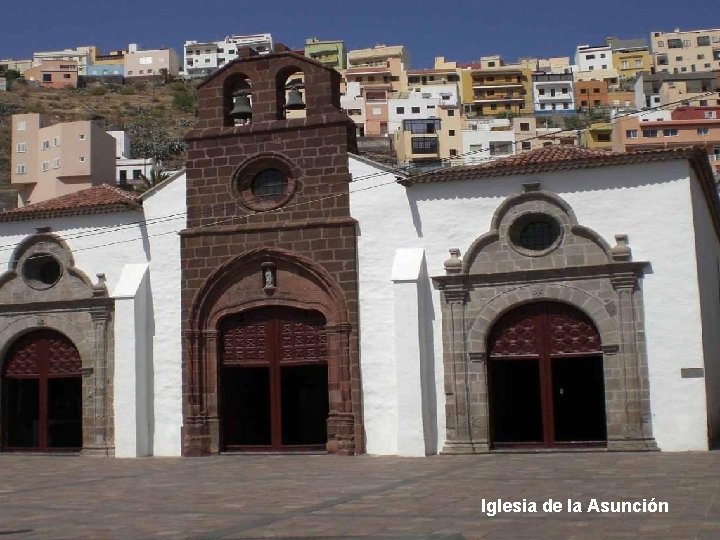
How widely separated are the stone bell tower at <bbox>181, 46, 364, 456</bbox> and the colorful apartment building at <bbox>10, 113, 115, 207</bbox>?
46.8 meters

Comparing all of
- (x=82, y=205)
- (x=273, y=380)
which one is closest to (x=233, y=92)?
(x=82, y=205)

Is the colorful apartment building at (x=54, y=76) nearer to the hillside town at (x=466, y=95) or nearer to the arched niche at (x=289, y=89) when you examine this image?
the hillside town at (x=466, y=95)

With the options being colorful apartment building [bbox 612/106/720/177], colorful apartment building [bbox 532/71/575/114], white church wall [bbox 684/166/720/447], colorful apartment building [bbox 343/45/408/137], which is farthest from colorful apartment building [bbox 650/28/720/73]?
white church wall [bbox 684/166/720/447]

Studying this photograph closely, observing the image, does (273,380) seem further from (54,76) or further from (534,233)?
(54,76)

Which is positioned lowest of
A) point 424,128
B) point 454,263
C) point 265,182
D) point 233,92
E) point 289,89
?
point 454,263

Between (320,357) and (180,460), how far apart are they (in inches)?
143

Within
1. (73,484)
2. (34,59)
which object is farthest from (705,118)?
(34,59)

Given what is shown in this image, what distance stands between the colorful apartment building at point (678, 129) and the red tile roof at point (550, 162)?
60056 mm

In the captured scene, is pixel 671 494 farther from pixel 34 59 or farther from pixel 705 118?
pixel 34 59

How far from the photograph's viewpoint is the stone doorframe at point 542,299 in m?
19.5

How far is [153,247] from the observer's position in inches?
910

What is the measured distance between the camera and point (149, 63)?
5861 inches

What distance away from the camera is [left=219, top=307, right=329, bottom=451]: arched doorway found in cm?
2197

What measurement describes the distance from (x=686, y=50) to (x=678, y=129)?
2313 inches
